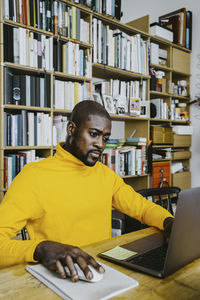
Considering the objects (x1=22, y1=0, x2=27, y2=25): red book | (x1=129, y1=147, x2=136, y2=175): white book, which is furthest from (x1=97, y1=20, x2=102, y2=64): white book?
(x1=129, y1=147, x2=136, y2=175): white book

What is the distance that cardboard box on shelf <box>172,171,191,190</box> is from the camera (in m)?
3.69

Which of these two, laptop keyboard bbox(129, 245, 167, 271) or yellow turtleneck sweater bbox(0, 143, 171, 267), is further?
yellow turtleneck sweater bbox(0, 143, 171, 267)

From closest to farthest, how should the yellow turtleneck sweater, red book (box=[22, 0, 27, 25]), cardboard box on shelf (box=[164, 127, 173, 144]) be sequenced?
the yellow turtleneck sweater, red book (box=[22, 0, 27, 25]), cardboard box on shelf (box=[164, 127, 173, 144])

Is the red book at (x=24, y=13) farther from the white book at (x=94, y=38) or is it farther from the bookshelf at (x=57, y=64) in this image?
the white book at (x=94, y=38)

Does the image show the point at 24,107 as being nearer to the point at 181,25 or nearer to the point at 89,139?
the point at 89,139

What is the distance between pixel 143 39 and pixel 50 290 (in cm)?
329

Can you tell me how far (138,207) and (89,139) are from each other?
0.39m

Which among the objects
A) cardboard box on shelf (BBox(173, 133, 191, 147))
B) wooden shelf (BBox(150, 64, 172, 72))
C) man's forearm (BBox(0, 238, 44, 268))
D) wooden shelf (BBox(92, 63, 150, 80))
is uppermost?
wooden shelf (BBox(150, 64, 172, 72))

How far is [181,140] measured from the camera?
3.77m

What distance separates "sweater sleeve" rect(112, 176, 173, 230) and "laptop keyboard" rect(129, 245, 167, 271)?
0.25m

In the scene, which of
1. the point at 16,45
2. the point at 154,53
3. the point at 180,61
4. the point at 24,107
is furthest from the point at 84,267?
the point at 180,61

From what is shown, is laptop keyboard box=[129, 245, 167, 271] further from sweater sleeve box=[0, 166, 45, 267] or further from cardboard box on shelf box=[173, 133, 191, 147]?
cardboard box on shelf box=[173, 133, 191, 147]

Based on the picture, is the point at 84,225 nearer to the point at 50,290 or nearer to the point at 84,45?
the point at 50,290

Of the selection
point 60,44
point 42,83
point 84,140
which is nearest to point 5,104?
point 42,83
